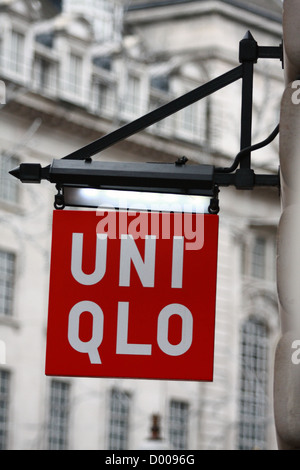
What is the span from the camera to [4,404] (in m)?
58.8

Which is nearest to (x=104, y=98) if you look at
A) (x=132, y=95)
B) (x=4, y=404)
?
(x=132, y=95)

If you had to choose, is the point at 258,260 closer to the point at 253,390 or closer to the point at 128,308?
the point at 253,390

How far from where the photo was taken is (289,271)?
7316mm

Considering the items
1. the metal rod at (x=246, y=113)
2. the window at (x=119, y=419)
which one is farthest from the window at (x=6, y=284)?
the metal rod at (x=246, y=113)

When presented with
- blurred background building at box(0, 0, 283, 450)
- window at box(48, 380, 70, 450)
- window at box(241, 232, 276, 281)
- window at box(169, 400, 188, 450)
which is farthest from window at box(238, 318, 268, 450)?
window at box(48, 380, 70, 450)

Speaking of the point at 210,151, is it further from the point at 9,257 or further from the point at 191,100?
the point at 191,100

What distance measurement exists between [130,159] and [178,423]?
10.7m

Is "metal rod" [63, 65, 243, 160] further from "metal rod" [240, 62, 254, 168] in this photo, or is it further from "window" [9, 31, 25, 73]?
"window" [9, 31, 25, 73]

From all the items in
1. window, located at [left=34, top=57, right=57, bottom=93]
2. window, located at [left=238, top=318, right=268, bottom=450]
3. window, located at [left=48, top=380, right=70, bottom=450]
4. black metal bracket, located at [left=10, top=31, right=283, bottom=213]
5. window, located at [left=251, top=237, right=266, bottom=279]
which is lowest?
black metal bracket, located at [left=10, top=31, right=283, bottom=213]

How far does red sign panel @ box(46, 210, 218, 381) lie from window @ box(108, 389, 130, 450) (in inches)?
2135

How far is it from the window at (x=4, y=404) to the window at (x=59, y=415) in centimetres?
196

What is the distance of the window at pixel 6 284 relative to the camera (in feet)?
196

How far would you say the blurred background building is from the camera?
60.0m
